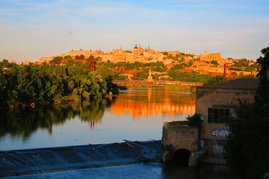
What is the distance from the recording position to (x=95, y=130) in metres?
28.0

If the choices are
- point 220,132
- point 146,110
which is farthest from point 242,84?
point 146,110

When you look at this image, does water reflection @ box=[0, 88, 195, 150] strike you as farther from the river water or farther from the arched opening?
the arched opening

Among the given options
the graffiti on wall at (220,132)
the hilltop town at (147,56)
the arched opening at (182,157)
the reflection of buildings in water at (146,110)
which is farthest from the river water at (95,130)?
the hilltop town at (147,56)

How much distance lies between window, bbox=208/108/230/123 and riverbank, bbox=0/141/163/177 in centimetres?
276

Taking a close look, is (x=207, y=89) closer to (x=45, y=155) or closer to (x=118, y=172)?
(x=118, y=172)

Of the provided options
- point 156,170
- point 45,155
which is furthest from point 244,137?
point 45,155

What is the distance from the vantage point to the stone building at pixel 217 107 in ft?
61.5

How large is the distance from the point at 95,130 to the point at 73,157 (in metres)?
9.91

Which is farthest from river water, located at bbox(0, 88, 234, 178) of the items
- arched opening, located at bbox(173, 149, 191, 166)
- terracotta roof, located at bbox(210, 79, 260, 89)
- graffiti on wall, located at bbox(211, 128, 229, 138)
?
terracotta roof, located at bbox(210, 79, 260, 89)

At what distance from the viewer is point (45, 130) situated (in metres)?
27.4

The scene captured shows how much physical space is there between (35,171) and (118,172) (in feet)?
10.0

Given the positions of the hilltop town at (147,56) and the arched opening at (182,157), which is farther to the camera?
the hilltop town at (147,56)

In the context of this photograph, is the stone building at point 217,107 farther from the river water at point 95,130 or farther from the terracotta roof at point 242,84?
the river water at point 95,130

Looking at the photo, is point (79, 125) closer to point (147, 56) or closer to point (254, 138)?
point (254, 138)
